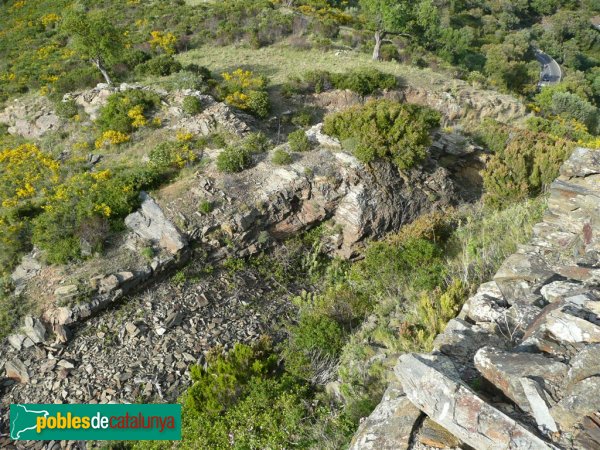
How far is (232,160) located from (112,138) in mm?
5898

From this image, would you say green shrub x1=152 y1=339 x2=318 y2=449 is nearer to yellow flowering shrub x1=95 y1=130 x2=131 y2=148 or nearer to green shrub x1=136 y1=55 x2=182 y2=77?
yellow flowering shrub x1=95 y1=130 x2=131 y2=148

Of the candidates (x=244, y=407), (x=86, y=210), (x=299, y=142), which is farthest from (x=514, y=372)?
(x=86, y=210)

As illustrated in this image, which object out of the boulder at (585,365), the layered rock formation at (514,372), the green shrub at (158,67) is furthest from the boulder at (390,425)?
the green shrub at (158,67)

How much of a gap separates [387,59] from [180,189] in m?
20.3

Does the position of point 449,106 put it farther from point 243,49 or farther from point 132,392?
point 132,392

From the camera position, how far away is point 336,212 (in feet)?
52.0

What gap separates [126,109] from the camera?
18594 millimetres

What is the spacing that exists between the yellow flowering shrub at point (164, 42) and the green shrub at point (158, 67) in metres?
4.75

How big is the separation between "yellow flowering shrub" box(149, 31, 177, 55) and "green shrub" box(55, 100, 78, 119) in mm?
9220

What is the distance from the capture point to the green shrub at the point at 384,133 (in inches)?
636

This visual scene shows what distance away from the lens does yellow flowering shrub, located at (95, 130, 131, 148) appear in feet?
57.8

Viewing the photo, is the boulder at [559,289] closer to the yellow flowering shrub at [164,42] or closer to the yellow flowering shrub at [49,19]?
the yellow flowering shrub at [164,42]

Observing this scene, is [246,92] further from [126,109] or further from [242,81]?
[126,109]

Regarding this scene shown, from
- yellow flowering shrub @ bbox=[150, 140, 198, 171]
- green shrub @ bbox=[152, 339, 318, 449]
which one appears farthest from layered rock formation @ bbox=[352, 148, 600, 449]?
yellow flowering shrub @ bbox=[150, 140, 198, 171]
